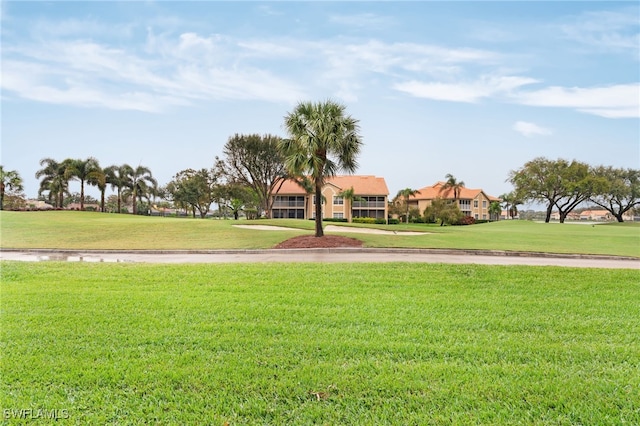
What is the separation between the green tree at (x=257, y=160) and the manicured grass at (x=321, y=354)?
155ft

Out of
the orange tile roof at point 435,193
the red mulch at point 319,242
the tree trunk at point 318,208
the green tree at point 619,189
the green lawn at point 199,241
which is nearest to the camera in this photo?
the red mulch at point 319,242

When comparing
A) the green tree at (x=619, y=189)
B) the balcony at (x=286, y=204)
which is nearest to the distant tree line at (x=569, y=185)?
the green tree at (x=619, y=189)

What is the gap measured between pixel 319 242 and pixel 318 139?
4.95 metres

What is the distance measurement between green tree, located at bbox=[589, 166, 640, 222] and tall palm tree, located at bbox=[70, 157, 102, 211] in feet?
231

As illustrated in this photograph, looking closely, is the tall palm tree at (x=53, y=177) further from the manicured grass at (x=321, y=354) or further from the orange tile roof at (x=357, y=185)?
the manicured grass at (x=321, y=354)

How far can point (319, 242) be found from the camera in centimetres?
1892

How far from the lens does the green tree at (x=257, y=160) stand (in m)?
53.5

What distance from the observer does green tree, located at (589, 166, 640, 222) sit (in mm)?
62281

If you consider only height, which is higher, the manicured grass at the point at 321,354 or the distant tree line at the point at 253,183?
the distant tree line at the point at 253,183

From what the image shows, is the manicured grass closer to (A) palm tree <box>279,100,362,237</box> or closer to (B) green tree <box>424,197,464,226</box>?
(A) palm tree <box>279,100,362,237</box>

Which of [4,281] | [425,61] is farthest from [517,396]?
[425,61]

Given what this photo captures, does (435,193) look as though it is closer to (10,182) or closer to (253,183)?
(253,183)

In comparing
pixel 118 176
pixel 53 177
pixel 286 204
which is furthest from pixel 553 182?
pixel 53 177

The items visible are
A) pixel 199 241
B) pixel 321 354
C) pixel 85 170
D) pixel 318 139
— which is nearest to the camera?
pixel 321 354
